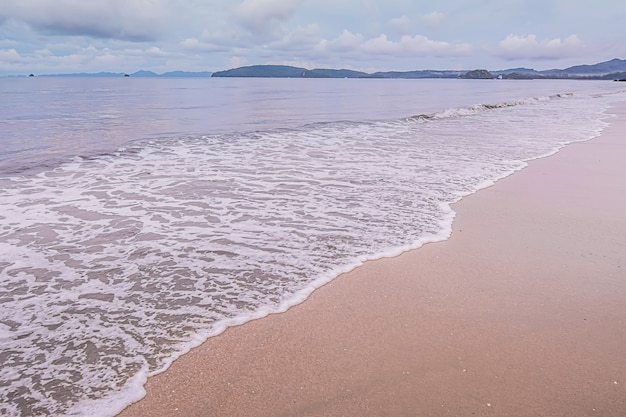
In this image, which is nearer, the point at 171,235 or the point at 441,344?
the point at 441,344

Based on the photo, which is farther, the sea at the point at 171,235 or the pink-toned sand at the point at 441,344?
the sea at the point at 171,235

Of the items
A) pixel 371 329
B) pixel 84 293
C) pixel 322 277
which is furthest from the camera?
pixel 322 277

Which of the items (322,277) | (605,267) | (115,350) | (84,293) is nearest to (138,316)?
(115,350)

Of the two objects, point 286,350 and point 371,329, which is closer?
point 286,350

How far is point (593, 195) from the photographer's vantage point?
7.92m

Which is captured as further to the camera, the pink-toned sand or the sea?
the sea

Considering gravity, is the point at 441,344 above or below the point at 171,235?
below

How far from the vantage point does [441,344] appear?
357 centimetres

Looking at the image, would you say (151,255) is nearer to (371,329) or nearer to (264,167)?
(371,329)

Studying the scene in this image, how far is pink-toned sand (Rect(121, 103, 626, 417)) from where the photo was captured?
115 inches

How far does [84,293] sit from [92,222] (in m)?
2.63

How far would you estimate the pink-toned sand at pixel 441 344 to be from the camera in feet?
9.57

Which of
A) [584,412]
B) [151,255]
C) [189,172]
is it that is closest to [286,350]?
[584,412]

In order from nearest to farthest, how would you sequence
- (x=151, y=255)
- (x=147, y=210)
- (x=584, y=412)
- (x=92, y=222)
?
(x=584, y=412) → (x=151, y=255) → (x=92, y=222) → (x=147, y=210)
